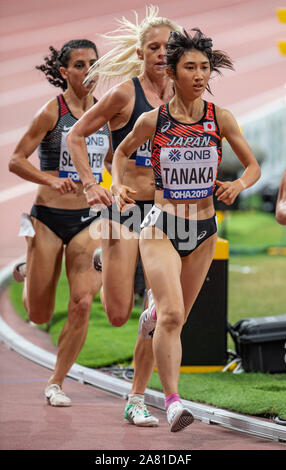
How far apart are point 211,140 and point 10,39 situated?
13916mm

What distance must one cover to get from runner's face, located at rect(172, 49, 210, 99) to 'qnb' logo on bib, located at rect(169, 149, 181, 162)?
0.31 meters

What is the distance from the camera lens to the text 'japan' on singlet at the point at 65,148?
6234mm

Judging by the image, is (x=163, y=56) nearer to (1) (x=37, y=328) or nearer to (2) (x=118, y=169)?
(2) (x=118, y=169)

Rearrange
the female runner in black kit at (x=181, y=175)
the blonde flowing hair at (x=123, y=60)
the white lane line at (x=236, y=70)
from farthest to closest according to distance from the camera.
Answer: the white lane line at (x=236, y=70)
the blonde flowing hair at (x=123, y=60)
the female runner in black kit at (x=181, y=175)

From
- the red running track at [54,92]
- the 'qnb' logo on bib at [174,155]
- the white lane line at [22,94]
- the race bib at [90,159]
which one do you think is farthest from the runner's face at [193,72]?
the white lane line at [22,94]

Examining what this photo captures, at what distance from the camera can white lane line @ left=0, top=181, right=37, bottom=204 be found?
16.6m

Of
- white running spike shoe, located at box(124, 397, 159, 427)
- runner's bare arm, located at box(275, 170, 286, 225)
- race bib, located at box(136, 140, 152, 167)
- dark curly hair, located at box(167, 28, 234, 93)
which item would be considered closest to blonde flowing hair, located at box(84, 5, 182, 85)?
race bib, located at box(136, 140, 152, 167)

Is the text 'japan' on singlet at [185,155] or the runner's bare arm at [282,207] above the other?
the text 'japan' on singlet at [185,155]

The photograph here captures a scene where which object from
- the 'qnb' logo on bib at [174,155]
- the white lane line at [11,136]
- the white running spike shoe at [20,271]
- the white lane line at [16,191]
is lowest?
the white lane line at [16,191]

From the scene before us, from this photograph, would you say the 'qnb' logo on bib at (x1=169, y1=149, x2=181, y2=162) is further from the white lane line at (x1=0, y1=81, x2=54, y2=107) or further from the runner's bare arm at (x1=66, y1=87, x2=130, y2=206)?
the white lane line at (x1=0, y1=81, x2=54, y2=107)

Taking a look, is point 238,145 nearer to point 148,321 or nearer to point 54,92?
point 148,321

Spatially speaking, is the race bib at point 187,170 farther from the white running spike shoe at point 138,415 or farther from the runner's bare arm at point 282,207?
the white running spike shoe at point 138,415

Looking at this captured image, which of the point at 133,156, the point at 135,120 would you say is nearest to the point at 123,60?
the point at 135,120

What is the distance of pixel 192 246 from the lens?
199 inches
